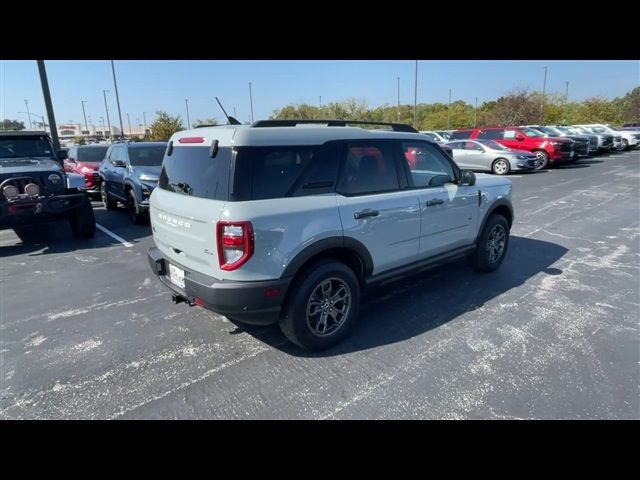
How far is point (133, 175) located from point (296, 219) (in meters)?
6.36

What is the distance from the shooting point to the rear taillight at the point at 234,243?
2578mm

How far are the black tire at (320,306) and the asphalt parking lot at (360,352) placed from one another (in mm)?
144

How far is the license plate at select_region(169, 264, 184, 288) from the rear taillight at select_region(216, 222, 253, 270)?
620 mm

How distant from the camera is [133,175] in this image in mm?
7789

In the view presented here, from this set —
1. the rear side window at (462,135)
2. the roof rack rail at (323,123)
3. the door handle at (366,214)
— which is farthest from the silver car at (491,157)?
the door handle at (366,214)

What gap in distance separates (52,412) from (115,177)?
294 inches

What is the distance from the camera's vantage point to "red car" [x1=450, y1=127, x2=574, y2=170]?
1686cm

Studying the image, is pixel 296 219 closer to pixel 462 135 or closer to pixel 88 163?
pixel 88 163

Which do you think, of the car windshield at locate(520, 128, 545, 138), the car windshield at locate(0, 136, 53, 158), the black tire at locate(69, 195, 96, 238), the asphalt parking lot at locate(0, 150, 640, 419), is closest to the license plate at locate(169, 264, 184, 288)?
the asphalt parking lot at locate(0, 150, 640, 419)

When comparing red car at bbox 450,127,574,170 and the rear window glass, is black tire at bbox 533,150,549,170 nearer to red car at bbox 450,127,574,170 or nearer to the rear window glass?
red car at bbox 450,127,574,170

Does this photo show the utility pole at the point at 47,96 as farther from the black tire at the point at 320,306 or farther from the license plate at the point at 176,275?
the black tire at the point at 320,306
